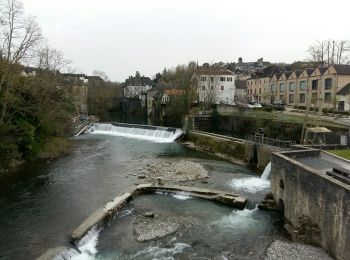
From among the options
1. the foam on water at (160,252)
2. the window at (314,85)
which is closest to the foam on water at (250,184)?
the foam on water at (160,252)

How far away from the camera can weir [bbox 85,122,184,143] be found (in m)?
48.2

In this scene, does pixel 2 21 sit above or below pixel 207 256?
above

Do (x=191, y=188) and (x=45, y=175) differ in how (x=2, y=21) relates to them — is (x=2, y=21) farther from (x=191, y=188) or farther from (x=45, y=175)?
(x=191, y=188)

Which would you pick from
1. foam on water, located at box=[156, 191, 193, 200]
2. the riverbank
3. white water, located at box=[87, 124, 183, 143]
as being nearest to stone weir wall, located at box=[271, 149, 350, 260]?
foam on water, located at box=[156, 191, 193, 200]

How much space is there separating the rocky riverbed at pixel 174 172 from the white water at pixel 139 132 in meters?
15.2

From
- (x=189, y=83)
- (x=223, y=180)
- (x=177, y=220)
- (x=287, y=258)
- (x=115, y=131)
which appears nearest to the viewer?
(x=287, y=258)

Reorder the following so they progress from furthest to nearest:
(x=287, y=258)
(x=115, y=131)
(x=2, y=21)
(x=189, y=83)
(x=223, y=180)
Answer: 1. (x=189, y=83)
2. (x=115, y=131)
3. (x=2, y=21)
4. (x=223, y=180)
5. (x=287, y=258)

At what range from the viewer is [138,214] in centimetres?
1930

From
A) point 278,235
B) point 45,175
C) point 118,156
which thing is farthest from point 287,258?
point 118,156

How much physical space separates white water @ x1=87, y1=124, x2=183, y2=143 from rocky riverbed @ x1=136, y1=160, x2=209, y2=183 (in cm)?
1523

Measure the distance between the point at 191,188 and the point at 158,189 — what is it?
210cm

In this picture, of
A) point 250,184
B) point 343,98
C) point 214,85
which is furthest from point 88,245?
point 214,85

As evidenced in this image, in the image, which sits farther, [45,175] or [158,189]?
[45,175]

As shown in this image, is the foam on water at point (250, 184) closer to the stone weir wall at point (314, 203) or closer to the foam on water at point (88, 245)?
the stone weir wall at point (314, 203)
